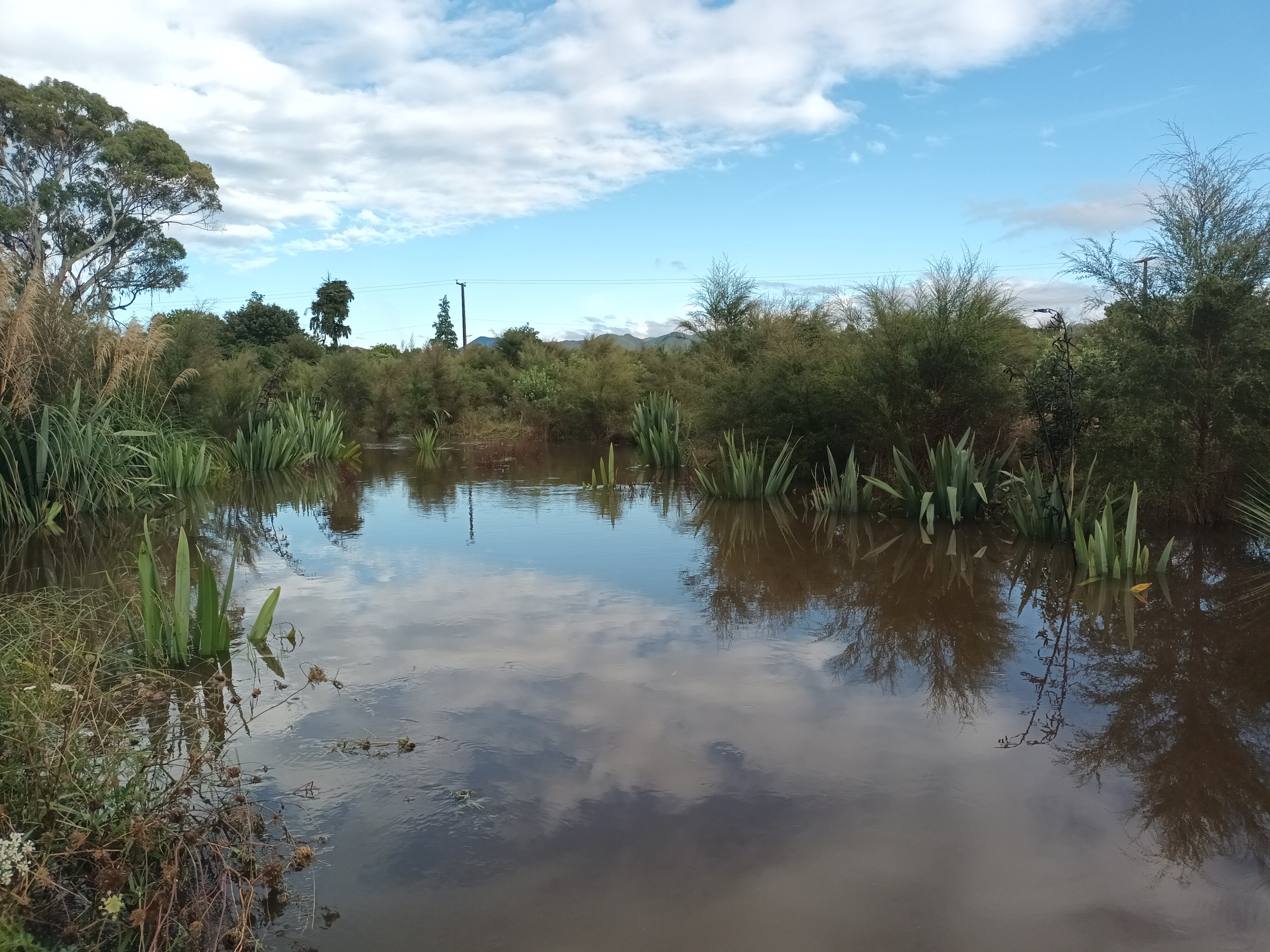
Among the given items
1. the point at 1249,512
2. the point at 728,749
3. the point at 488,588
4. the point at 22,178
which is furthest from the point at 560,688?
the point at 22,178

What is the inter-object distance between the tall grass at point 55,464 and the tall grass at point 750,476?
7238 millimetres

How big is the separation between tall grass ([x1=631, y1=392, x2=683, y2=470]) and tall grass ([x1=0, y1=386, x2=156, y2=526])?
9631mm

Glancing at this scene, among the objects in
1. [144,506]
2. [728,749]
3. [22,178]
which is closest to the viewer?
[728,749]

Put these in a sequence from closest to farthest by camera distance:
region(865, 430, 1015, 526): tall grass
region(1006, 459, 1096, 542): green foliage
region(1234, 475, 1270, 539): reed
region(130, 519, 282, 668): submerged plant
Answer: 1. region(130, 519, 282, 668): submerged plant
2. region(1234, 475, 1270, 539): reed
3. region(1006, 459, 1096, 542): green foliage
4. region(865, 430, 1015, 526): tall grass

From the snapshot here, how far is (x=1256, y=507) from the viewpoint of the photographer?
833 cm

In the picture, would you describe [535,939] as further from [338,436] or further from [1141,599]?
[338,436]

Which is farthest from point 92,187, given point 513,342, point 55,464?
point 55,464

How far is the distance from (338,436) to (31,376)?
10.3 meters

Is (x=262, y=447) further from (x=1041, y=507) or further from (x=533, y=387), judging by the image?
(x=533, y=387)

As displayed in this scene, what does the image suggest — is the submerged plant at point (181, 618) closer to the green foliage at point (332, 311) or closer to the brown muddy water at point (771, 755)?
the brown muddy water at point (771, 755)

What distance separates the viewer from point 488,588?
7.50 m

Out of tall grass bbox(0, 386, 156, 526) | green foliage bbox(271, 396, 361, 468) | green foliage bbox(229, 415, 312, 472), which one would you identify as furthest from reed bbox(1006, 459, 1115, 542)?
green foliage bbox(271, 396, 361, 468)

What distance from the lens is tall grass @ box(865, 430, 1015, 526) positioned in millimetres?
9844

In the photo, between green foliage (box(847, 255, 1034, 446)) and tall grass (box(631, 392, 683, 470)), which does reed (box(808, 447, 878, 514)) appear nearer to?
green foliage (box(847, 255, 1034, 446))
